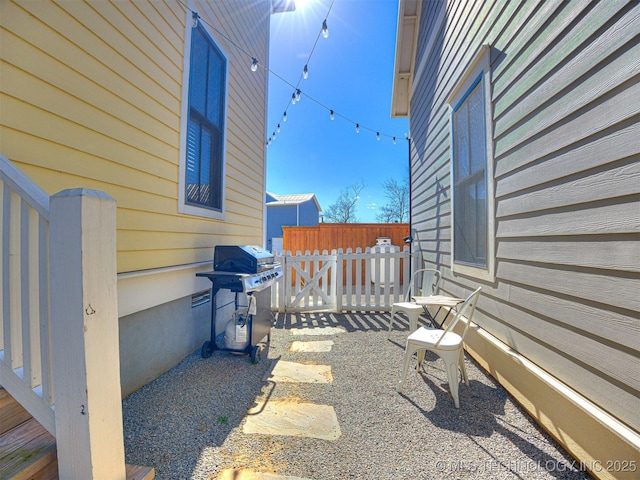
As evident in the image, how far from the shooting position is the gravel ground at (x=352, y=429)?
1.56m

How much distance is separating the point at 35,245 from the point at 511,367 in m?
2.98

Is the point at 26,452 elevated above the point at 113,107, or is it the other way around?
the point at 113,107

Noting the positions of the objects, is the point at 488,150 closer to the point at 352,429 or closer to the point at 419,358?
the point at 419,358

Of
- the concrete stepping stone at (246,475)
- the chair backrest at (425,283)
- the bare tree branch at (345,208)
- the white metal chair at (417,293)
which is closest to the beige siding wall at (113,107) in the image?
the concrete stepping stone at (246,475)

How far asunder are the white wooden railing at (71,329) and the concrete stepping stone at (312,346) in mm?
2349

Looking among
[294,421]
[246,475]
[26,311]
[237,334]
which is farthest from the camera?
[237,334]

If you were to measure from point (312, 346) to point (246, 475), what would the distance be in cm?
201

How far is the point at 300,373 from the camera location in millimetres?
2750

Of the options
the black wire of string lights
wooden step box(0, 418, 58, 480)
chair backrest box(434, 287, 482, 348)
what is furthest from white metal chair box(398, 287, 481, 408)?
the black wire of string lights

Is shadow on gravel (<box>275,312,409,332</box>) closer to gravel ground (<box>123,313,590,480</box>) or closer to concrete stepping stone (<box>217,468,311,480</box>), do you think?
gravel ground (<box>123,313,590,480</box>)

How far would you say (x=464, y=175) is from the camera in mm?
3262

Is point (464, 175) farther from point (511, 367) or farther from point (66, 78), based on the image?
point (66, 78)

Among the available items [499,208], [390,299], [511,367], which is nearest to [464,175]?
[499,208]

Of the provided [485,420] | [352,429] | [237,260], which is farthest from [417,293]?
[352,429]
